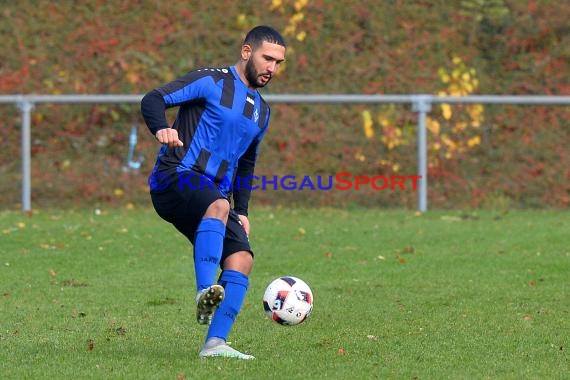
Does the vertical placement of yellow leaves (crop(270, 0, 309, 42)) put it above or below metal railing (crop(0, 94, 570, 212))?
above

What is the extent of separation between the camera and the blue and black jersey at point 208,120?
6.38 m

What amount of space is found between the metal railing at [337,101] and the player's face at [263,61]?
846cm

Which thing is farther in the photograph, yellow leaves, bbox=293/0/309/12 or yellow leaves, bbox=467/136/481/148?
yellow leaves, bbox=293/0/309/12

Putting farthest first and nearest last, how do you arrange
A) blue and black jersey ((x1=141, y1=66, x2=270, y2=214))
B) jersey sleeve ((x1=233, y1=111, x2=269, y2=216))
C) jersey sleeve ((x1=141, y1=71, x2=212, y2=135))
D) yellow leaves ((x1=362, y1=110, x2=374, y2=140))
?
yellow leaves ((x1=362, y1=110, x2=374, y2=140))
jersey sleeve ((x1=233, y1=111, x2=269, y2=216))
blue and black jersey ((x1=141, y1=66, x2=270, y2=214))
jersey sleeve ((x1=141, y1=71, x2=212, y2=135))

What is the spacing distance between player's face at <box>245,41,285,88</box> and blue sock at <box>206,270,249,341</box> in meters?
1.11

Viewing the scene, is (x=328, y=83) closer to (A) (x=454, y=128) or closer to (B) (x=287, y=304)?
(A) (x=454, y=128)

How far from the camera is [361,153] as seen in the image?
16750 millimetres

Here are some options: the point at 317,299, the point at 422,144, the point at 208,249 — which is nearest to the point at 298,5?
the point at 422,144

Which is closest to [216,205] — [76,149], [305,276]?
[305,276]

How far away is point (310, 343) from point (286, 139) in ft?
33.1

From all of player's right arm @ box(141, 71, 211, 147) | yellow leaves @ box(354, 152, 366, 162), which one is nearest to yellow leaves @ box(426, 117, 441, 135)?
yellow leaves @ box(354, 152, 366, 162)

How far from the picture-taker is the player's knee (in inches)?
246

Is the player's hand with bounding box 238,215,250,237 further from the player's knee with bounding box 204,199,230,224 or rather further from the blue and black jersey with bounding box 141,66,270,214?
the player's knee with bounding box 204,199,230,224

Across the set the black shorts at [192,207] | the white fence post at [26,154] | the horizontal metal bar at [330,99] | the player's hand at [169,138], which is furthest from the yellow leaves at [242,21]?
the player's hand at [169,138]
